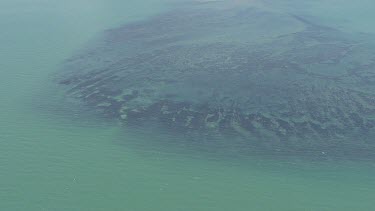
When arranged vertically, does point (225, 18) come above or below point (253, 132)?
above

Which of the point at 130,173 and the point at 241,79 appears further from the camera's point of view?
the point at 241,79

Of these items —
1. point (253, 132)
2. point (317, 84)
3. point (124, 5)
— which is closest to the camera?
point (253, 132)

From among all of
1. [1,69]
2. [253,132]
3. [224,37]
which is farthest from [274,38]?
[1,69]

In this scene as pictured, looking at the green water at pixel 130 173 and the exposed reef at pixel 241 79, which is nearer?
the green water at pixel 130 173

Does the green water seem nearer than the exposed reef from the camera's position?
Yes

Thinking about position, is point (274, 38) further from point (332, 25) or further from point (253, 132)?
point (253, 132)
